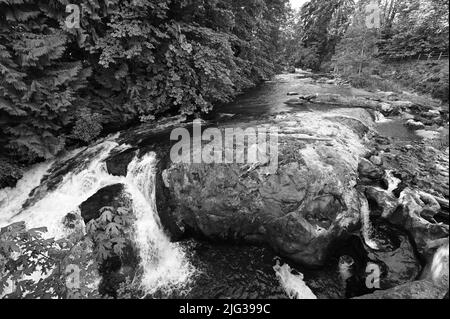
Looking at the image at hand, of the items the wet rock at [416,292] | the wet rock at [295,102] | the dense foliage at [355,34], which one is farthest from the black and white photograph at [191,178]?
the wet rock at [295,102]

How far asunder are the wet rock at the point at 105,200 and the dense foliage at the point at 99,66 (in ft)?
7.27

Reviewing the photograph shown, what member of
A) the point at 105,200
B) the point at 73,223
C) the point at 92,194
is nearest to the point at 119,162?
the point at 92,194

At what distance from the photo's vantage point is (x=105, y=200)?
6160 millimetres

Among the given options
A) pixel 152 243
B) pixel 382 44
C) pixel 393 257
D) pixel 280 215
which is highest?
pixel 382 44

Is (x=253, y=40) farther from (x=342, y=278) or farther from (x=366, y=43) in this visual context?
(x=342, y=278)

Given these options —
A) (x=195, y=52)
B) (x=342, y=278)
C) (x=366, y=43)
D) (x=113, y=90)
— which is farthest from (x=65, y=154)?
(x=366, y=43)

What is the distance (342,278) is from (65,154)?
805cm

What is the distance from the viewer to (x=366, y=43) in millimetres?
17656

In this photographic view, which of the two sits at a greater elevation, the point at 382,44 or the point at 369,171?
the point at 382,44

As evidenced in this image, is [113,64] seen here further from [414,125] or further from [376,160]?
[414,125]

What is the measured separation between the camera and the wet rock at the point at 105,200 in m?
5.92

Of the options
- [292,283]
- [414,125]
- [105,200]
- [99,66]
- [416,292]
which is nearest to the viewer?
[416,292]

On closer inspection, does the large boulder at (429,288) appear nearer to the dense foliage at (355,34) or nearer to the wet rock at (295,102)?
the dense foliage at (355,34)

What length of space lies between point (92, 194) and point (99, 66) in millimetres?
4591
